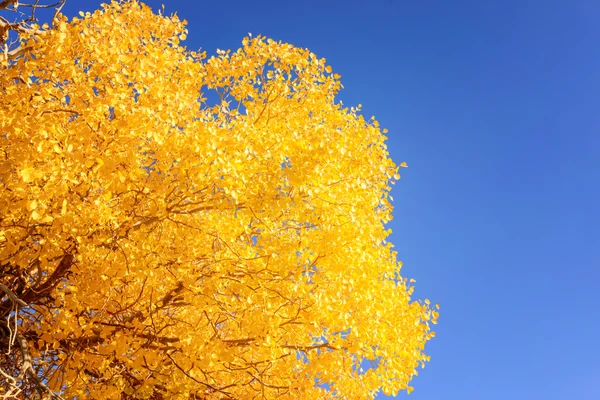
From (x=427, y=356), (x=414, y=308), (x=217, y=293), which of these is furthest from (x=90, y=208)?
(x=427, y=356)

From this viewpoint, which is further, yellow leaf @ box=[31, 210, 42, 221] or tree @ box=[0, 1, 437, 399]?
tree @ box=[0, 1, 437, 399]

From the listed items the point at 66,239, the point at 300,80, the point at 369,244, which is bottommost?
the point at 66,239

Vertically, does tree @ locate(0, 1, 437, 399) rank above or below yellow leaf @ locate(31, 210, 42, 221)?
above

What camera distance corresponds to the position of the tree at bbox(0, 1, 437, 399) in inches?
187

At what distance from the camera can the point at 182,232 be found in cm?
551

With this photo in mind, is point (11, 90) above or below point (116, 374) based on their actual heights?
above

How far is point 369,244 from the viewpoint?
6035 millimetres

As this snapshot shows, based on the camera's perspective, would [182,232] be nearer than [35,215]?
No

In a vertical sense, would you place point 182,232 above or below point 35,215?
above

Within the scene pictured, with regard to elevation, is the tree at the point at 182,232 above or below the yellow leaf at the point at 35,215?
above

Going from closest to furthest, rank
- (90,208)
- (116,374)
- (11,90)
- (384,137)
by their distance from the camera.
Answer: (90,208), (11,90), (116,374), (384,137)

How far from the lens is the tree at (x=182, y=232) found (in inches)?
187

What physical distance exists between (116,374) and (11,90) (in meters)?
3.50

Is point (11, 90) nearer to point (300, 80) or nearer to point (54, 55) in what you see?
point (54, 55)
